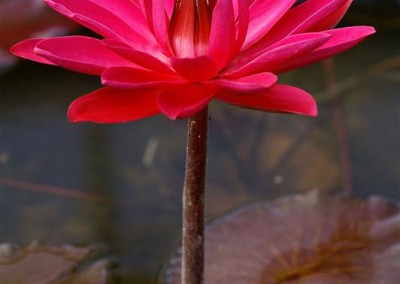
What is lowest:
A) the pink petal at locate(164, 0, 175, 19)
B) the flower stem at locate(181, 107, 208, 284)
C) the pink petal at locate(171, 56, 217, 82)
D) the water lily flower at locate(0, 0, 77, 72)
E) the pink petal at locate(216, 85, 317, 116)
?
the flower stem at locate(181, 107, 208, 284)

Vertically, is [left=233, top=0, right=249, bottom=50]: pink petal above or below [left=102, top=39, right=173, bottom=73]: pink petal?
above

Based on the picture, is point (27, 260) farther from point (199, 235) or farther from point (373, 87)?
point (373, 87)

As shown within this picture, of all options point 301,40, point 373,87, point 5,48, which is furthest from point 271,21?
point 5,48

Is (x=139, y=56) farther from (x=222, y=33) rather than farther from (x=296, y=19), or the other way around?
(x=296, y=19)

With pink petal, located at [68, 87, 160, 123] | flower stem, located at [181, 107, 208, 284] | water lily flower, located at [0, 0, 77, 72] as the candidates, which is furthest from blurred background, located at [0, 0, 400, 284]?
pink petal, located at [68, 87, 160, 123]

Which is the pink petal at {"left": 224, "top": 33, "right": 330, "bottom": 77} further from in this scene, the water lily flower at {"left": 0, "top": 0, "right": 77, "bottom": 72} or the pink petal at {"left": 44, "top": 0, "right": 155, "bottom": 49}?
the water lily flower at {"left": 0, "top": 0, "right": 77, "bottom": 72}

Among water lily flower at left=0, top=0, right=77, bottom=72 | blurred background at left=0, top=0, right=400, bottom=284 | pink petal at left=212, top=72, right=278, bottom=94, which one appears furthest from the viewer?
water lily flower at left=0, top=0, right=77, bottom=72
